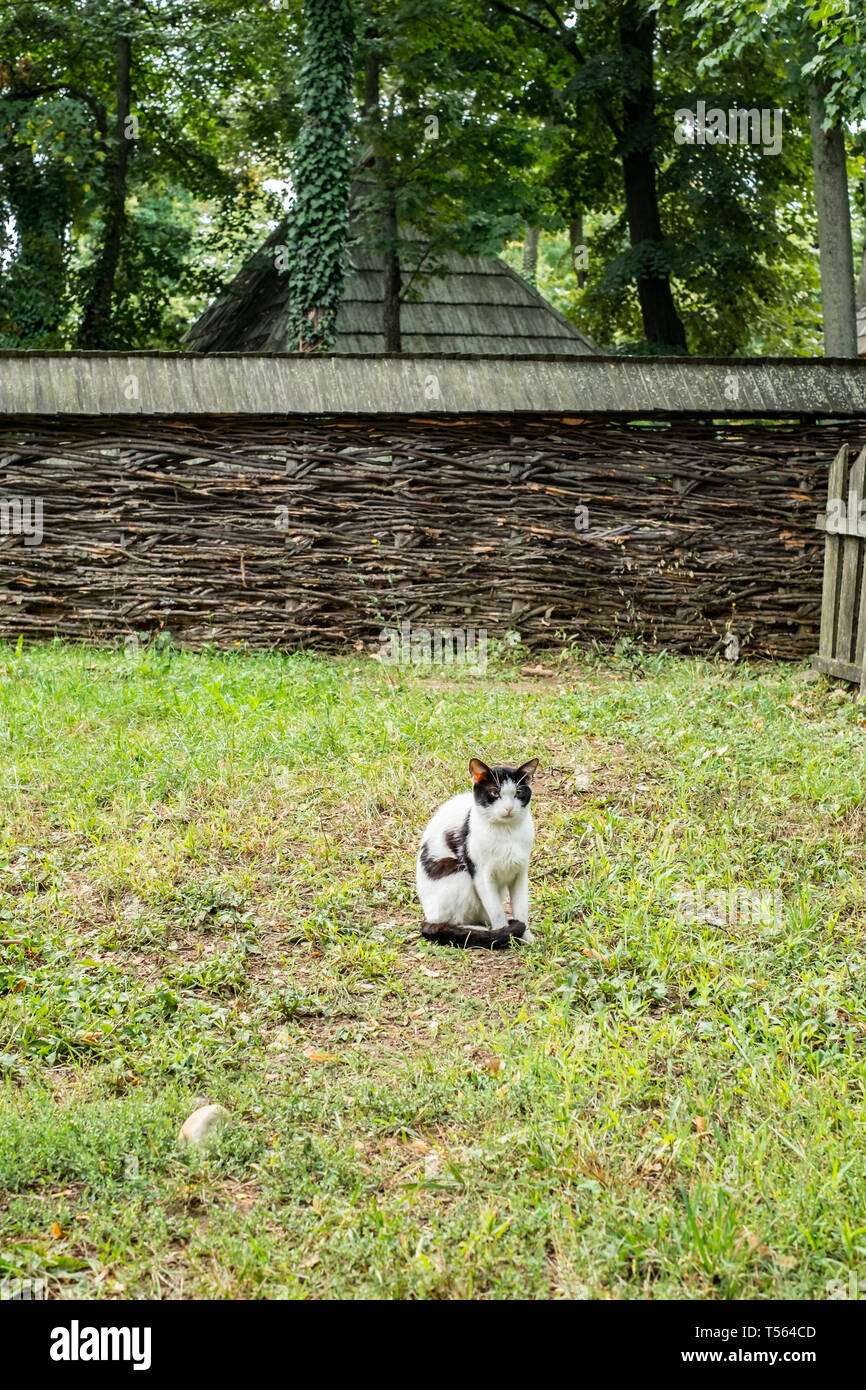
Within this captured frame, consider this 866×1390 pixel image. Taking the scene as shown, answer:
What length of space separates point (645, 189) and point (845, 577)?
1069 centimetres

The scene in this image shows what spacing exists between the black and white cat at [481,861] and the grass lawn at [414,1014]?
133 millimetres

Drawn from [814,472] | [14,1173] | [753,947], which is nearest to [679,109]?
[814,472]

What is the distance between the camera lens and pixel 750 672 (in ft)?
29.6

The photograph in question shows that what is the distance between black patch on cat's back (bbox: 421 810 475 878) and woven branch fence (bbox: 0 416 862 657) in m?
5.10

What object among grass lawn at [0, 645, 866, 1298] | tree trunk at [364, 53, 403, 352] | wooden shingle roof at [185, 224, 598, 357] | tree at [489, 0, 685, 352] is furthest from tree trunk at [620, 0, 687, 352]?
grass lawn at [0, 645, 866, 1298]

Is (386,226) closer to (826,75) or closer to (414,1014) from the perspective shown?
(826,75)

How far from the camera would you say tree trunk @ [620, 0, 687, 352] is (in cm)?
1589

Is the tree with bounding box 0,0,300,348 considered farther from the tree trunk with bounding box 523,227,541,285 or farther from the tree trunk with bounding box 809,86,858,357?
the tree trunk with bounding box 523,227,541,285

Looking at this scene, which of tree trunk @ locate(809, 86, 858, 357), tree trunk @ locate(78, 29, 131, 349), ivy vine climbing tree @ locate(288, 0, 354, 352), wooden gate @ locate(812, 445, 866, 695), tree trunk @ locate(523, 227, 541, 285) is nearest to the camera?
wooden gate @ locate(812, 445, 866, 695)

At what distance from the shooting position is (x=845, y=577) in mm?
8016

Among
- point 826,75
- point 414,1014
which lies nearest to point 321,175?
point 826,75

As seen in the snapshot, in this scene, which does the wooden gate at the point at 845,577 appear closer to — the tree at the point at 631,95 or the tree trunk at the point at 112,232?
the tree at the point at 631,95

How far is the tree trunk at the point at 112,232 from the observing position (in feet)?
56.0

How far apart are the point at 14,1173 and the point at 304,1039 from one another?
1035mm
